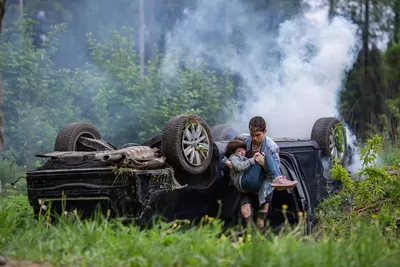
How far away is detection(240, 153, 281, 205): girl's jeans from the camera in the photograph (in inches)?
350

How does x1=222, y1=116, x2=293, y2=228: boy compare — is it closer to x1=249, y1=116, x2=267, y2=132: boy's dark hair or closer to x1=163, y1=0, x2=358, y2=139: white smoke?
x1=249, y1=116, x2=267, y2=132: boy's dark hair

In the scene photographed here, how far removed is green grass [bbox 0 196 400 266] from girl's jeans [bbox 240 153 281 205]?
1.87 metres

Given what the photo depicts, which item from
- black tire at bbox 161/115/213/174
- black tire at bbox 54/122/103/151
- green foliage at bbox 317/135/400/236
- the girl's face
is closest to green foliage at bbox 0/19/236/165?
green foliage at bbox 317/135/400/236

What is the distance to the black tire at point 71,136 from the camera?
9.88 meters

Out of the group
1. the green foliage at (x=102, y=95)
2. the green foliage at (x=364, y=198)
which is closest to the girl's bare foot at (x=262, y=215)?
the green foliage at (x=364, y=198)

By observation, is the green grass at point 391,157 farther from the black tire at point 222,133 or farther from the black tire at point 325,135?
the black tire at point 222,133

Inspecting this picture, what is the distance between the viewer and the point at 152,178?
880cm

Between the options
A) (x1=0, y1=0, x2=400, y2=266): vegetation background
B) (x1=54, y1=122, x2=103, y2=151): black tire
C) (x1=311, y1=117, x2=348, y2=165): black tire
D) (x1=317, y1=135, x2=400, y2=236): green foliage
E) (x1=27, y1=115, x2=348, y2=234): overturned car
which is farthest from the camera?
(x1=311, y1=117, x2=348, y2=165): black tire

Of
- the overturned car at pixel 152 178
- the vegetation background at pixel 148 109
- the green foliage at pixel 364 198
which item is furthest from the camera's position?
the green foliage at pixel 364 198

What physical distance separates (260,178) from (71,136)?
103 inches

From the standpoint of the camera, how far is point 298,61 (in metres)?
15.3

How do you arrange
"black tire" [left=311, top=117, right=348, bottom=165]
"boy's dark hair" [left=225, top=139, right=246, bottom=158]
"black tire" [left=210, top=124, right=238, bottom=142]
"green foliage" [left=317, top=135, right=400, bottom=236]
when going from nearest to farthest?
"boy's dark hair" [left=225, top=139, right=246, bottom=158]
"green foliage" [left=317, top=135, right=400, bottom=236]
"black tire" [left=210, top=124, right=238, bottom=142]
"black tire" [left=311, top=117, right=348, bottom=165]

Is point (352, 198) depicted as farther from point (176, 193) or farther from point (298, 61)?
point (298, 61)

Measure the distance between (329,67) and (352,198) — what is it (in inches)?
199
